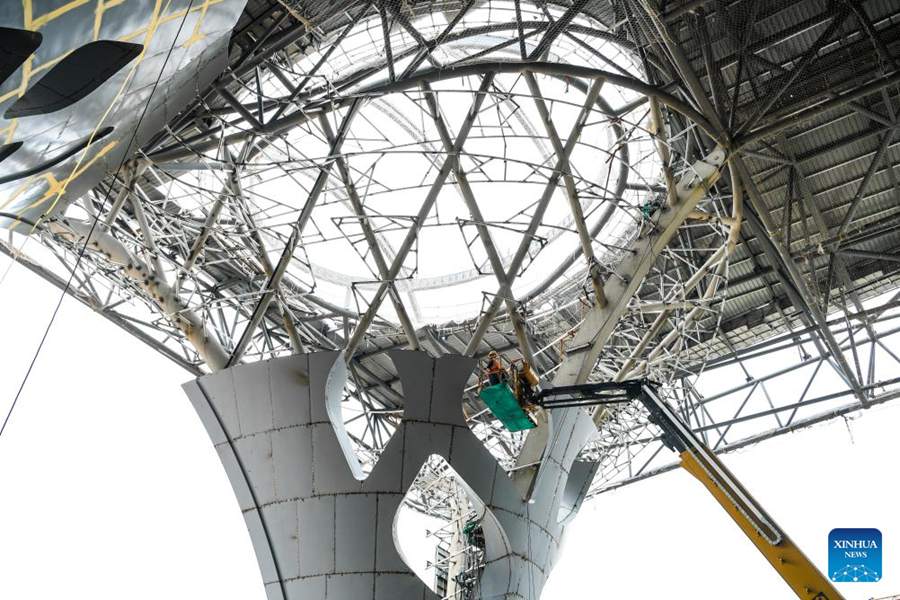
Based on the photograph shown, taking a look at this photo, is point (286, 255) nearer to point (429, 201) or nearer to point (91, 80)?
point (429, 201)

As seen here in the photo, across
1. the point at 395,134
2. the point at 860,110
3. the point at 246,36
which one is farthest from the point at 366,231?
the point at 860,110

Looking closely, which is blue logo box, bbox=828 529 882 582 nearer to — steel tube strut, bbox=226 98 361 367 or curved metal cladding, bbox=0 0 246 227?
steel tube strut, bbox=226 98 361 367

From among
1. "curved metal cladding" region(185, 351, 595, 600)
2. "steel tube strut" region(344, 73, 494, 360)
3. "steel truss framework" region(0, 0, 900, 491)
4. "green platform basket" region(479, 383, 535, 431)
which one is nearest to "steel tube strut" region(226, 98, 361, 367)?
"steel truss framework" region(0, 0, 900, 491)

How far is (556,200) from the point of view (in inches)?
1385

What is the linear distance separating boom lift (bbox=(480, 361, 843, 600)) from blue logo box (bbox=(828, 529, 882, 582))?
1023 cm

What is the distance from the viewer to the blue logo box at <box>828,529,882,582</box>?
28.6m

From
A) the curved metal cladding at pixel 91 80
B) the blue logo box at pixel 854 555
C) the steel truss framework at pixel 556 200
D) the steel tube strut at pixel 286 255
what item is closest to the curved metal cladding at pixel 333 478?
the steel tube strut at pixel 286 255

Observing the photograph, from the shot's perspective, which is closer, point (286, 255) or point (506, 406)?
point (286, 255)

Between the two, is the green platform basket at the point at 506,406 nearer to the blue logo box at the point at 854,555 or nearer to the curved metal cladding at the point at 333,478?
the curved metal cladding at the point at 333,478

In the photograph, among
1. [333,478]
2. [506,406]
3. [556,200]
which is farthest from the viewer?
[556,200]

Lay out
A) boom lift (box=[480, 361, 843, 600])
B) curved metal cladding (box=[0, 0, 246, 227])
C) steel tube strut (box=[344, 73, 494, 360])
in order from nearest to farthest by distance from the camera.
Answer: curved metal cladding (box=[0, 0, 246, 227]) < boom lift (box=[480, 361, 843, 600]) < steel tube strut (box=[344, 73, 494, 360])

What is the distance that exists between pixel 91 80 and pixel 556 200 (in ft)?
80.5

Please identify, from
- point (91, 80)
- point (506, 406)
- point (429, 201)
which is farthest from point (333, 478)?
point (91, 80)

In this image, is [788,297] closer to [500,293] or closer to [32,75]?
[500,293]
